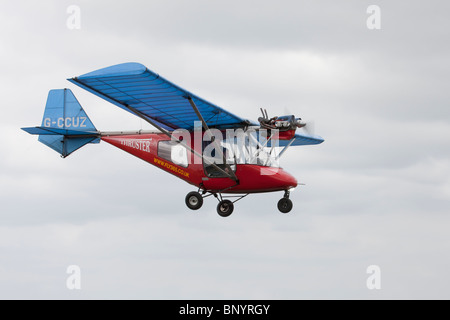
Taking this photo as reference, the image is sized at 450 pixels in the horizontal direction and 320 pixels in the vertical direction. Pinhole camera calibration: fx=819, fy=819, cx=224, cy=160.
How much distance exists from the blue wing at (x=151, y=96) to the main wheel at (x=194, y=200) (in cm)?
220

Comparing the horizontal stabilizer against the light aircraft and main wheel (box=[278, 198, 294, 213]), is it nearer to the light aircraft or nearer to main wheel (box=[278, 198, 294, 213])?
the light aircraft

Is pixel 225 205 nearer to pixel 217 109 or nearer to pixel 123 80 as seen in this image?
pixel 217 109

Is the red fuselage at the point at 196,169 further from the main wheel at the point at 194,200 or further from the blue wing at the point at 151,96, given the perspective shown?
the blue wing at the point at 151,96

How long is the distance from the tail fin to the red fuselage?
0.78 m

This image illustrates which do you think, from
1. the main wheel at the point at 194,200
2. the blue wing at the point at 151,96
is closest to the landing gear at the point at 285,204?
the main wheel at the point at 194,200

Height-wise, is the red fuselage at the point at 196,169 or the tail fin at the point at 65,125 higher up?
the tail fin at the point at 65,125

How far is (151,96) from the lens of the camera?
2267cm

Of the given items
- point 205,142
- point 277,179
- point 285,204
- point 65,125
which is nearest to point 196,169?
point 205,142

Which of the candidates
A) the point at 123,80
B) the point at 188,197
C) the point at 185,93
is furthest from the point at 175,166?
the point at 123,80

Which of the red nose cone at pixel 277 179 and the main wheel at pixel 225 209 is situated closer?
the red nose cone at pixel 277 179

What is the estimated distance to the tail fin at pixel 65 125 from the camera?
2698 cm

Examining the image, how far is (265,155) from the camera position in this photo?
949 inches

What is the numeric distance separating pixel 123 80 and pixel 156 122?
4129 millimetres

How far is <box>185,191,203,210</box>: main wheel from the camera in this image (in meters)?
24.0
